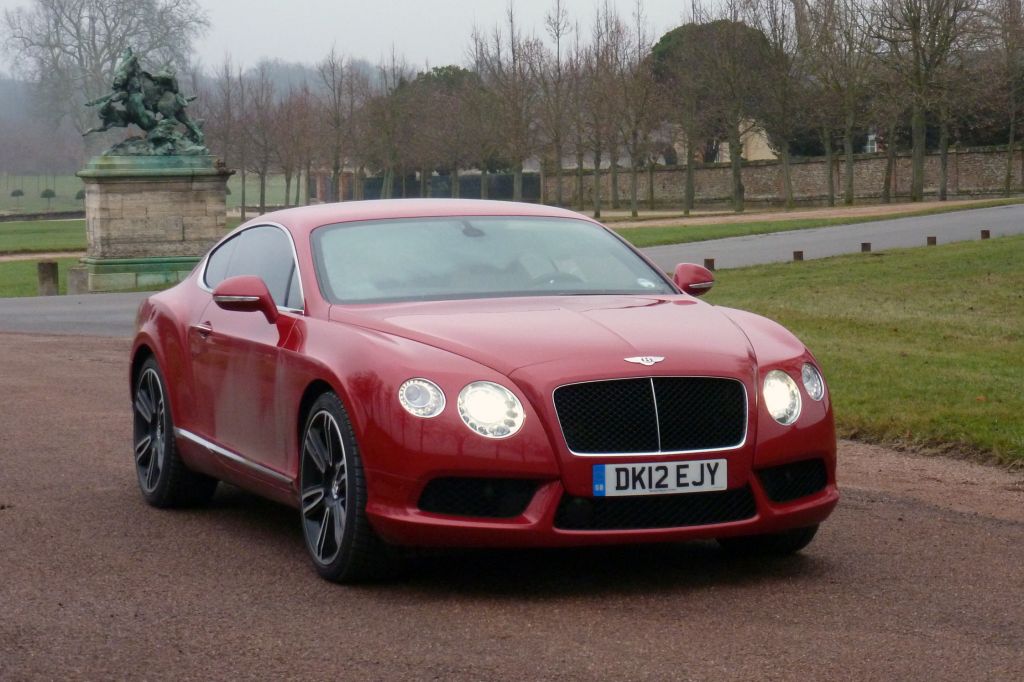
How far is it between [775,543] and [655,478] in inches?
38.2

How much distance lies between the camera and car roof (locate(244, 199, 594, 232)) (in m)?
7.19

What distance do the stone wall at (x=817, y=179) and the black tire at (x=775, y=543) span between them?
223ft

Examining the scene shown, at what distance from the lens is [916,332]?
1634 cm

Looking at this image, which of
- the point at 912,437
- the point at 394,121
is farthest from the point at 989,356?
the point at 394,121

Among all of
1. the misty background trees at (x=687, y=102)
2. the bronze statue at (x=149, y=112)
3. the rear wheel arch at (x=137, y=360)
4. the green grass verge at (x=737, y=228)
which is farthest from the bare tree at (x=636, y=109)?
the rear wheel arch at (x=137, y=360)

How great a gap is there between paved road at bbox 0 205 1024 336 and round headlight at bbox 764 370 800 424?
15362mm

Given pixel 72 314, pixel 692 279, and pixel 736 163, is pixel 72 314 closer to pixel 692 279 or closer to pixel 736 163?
pixel 692 279

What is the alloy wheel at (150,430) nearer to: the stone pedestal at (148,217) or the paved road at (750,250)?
the paved road at (750,250)

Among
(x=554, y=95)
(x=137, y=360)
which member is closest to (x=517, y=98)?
(x=554, y=95)

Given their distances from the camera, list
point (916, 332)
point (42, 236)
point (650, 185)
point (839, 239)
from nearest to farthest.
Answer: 1. point (916, 332)
2. point (839, 239)
3. point (42, 236)
4. point (650, 185)

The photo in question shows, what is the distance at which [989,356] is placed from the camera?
45.9 feet

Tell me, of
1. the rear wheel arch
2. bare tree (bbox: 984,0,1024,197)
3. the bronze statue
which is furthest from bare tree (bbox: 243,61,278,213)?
the rear wheel arch

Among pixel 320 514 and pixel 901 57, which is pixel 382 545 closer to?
pixel 320 514

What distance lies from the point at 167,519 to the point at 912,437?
4.67 m
